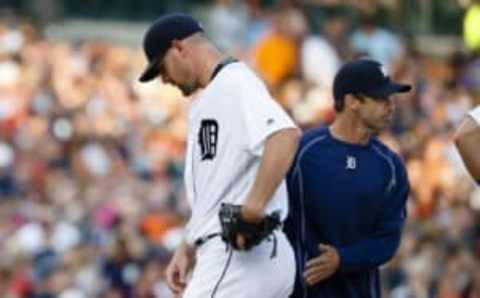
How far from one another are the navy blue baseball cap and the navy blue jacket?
0.88 meters

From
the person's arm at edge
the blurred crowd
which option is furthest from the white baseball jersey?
the blurred crowd

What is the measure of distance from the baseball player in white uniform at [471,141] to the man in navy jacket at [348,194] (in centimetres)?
105

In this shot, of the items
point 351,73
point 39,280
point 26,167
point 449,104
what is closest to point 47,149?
point 26,167

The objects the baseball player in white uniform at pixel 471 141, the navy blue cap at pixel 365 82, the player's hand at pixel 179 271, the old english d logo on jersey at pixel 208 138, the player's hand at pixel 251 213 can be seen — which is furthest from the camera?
the navy blue cap at pixel 365 82

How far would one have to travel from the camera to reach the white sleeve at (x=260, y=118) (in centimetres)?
802

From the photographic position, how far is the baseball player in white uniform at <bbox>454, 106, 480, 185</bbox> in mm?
7797

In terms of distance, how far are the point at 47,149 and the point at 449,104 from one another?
4067 millimetres

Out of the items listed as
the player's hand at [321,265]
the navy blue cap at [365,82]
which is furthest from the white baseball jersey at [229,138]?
the navy blue cap at [365,82]

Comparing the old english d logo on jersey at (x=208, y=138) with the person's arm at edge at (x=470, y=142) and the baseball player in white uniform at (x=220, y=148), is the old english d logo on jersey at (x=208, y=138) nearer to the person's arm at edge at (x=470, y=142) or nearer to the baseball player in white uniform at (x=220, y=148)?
the baseball player in white uniform at (x=220, y=148)

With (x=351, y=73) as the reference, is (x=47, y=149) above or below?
below

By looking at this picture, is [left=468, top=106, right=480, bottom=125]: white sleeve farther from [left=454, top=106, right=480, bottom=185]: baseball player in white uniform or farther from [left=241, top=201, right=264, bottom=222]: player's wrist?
[left=241, top=201, right=264, bottom=222]: player's wrist

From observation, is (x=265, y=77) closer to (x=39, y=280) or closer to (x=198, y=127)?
(x=39, y=280)

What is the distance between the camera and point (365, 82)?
29.2ft

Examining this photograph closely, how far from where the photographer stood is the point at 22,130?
730 inches
